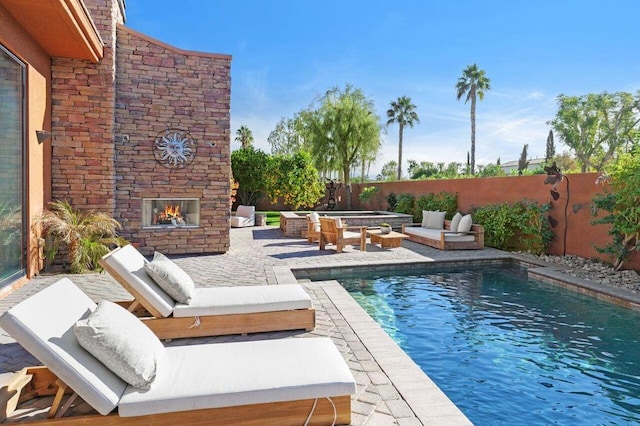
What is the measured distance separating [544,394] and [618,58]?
33.8 metres

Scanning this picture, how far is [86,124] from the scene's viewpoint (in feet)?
26.7

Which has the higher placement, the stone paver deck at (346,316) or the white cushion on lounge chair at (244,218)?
the white cushion on lounge chair at (244,218)

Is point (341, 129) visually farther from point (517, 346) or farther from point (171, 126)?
point (517, 346)

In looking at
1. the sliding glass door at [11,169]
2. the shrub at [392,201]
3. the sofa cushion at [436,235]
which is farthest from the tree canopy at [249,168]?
the sliding glass door at [11,169]

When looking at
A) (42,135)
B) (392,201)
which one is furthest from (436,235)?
(42,135)

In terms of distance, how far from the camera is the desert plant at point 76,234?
705cm

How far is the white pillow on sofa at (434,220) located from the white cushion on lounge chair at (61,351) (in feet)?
35.8

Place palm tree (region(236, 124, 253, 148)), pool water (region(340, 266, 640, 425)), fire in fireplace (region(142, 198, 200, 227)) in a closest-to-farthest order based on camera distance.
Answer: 1. pool water (region(340, 266, 640, 425))
2. fire in fireplace (region(142, 198, 200, 227))
3. palm tree (region(236, 124, 253, 148))

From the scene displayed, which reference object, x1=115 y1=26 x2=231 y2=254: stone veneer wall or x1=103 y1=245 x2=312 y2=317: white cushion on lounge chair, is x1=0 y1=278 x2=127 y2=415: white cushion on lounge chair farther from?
Answer: x1=115 y1=26 x2=231 y2=254: stone veneer wall

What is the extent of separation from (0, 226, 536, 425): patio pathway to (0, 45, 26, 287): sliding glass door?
42cm

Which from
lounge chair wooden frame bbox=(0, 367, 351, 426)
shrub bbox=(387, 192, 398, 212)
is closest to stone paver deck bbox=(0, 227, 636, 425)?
lounge chair wooden frame bbox=(0, 367, 351, 426)

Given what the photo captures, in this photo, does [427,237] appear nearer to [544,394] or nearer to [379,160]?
[544,394]

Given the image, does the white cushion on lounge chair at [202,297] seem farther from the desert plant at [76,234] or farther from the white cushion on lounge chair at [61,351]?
the desert plant at [76,234]

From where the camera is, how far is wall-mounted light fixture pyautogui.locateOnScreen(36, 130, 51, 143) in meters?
7.00
